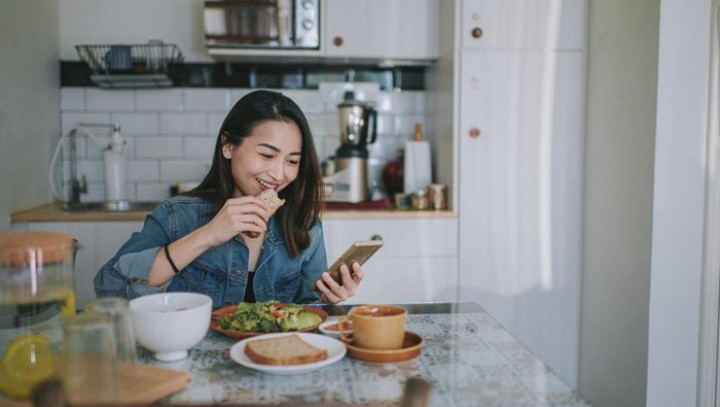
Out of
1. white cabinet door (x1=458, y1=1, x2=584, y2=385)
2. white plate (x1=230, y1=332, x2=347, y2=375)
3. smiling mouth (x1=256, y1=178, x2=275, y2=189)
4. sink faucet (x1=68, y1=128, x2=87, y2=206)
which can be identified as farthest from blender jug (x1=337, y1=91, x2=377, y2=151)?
white plate (x1=230, y1=332, x2=347, y2=375)

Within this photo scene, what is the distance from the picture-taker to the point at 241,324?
1.34 metres

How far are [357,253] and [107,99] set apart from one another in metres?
2.35

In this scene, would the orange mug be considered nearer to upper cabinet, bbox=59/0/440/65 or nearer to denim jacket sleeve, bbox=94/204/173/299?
denim jacket sleeve, bbox=94/204/173/299

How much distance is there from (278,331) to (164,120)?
2375 mm

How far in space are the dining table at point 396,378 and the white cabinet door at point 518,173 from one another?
5.67 ft

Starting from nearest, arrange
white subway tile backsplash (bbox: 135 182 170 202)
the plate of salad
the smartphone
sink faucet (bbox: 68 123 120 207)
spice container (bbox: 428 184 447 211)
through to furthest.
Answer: the plate of salad
the smartphone
spice container (bbox: 428 184 447 211)
sink faucet (bbox: 68 123 120 207)
white subway tile backsplash (bbox: 135 182 170 202)

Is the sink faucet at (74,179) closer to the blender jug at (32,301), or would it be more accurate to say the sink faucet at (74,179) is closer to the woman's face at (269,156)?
the woman's face at (269,156)

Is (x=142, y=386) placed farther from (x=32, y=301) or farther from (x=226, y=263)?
(x=226, y=263)

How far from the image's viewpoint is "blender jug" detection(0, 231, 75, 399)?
1053mm

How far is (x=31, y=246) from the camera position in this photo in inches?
41.8

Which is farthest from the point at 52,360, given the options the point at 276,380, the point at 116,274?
the point at 116,274

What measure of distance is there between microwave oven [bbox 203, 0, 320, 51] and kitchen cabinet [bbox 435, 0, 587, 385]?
624mm

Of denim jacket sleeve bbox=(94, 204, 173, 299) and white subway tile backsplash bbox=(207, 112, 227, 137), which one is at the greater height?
white subway tile backsplash bbox=(207, 112, 227, 137)

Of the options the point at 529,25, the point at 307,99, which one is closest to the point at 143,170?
the point at 307,99
